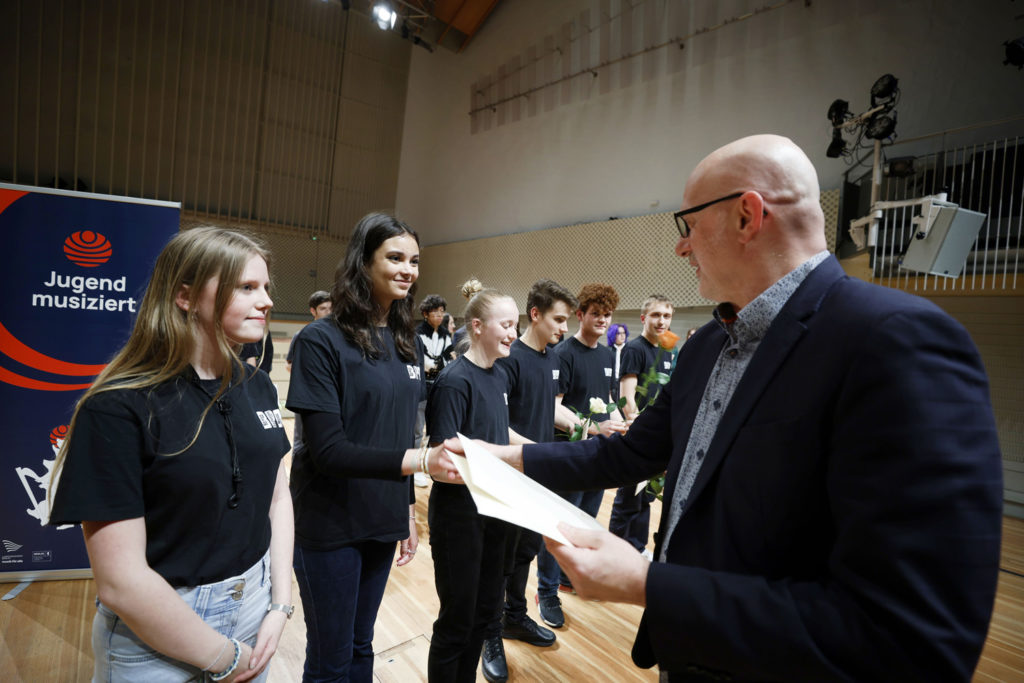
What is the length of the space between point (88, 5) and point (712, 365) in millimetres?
11822

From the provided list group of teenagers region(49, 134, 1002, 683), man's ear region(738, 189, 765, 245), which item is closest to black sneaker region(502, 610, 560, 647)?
group of teenagers region(49, 134, 1002, 683)

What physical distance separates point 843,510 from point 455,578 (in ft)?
4.69

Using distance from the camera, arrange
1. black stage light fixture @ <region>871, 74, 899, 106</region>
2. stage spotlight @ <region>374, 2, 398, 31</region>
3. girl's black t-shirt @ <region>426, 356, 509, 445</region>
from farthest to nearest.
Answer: stage spotlight @ <region>374, 2, 398, 31</region>, black stage light fixture @ <region>871, 74, 899, 106</region>, girl's black t-shirt @ <region>426, 356, 509, 445</region>

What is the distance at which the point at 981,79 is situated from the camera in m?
5.09

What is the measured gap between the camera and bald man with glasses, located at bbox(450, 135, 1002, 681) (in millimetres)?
585

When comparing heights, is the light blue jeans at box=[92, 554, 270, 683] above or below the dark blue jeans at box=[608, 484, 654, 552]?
above

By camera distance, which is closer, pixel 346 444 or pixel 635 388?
pixel 346 444

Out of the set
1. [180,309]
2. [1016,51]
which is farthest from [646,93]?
[180,309]

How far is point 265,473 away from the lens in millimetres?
1201

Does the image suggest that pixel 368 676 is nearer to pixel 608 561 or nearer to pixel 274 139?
pixel 608 561

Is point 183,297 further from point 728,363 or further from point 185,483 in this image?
point 728,363

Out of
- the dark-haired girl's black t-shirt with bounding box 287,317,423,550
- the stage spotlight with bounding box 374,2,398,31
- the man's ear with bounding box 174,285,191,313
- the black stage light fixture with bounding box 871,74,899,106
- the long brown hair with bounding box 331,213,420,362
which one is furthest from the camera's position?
the stage spotlight with bounding box 374,2,398,31

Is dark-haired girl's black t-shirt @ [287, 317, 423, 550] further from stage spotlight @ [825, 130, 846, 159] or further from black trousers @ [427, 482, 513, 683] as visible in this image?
stage spotlight @ [825, 130, 846, 159]

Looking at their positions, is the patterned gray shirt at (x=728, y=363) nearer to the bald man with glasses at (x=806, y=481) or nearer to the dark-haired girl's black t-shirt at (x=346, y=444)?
the bald man with glasses at (x=806, y=481)
